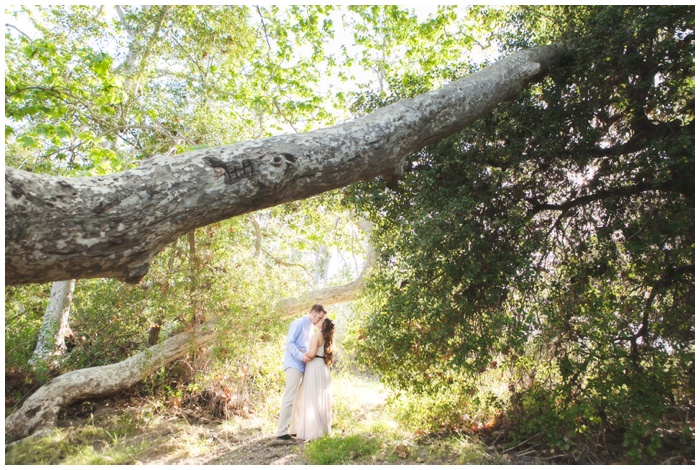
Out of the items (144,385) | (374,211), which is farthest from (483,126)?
(144,385)

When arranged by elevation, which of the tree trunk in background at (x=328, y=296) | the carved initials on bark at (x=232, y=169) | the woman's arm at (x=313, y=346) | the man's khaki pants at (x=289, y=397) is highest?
the carved initials on bark at (x=232, y=169)

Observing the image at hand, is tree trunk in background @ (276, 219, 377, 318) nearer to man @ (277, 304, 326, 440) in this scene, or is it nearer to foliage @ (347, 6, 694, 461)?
man @ (277, 304, 326, 440)

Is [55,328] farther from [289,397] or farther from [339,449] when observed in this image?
[339,449]

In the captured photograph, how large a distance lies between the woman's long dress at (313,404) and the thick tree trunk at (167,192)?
3.50 m

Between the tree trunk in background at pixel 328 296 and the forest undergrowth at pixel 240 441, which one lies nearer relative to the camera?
the forest undergrowth at pixel 240 441

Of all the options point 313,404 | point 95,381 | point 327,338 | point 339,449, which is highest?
point 327,338

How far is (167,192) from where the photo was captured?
2158 millimetres

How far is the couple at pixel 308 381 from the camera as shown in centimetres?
551

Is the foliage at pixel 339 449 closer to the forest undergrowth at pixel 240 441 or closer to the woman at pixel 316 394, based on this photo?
the forest undergrowth at pixel 240 441

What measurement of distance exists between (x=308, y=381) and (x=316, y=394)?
21 cm

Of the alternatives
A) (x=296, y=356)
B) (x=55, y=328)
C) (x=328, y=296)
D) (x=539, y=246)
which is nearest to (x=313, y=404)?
(x=296, y=356)

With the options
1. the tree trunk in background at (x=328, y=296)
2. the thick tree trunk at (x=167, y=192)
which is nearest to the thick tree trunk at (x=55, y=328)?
the tree trunk in background at (x=328, y=296)

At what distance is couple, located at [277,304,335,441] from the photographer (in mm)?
5512

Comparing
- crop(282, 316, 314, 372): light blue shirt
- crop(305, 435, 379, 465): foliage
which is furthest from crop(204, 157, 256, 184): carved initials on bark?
crop(282, 316, 314, 372): light blue shirt
